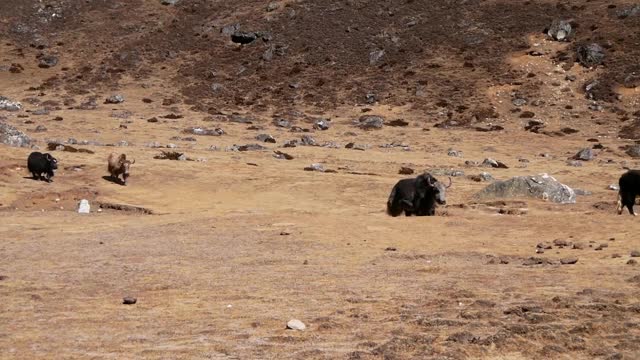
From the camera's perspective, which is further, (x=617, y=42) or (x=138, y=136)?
(x=617, y=42)

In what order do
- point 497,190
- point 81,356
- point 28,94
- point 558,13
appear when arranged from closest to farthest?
point 81,356 → point 497,190 → point 28,94 → point 558,13

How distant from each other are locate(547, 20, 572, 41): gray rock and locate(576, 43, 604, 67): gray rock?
→ 8.48 ft

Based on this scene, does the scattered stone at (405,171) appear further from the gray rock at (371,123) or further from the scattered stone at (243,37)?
the scattered stone at (243,37)

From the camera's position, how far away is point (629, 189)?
18016 mm

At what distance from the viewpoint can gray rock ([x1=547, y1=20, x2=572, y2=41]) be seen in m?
53.6

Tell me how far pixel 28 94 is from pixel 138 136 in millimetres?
18049

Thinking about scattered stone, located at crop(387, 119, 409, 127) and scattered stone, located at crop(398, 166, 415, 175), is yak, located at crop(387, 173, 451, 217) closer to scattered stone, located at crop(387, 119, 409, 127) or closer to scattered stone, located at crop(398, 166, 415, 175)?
scattered stone, located at crop(398, 166, 415, 175)

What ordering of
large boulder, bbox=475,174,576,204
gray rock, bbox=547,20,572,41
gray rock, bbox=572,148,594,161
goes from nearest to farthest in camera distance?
large boulder, bbox=475,174,576,204, gray rock, bbox=572,148,594,161, gray rock, bbox=547,20,572,41

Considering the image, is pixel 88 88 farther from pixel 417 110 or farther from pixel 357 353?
pixel 357 353

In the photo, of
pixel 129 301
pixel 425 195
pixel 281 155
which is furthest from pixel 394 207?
pixel 281 155

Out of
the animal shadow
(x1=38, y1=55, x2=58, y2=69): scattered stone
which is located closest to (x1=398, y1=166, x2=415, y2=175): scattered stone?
the animal shadow

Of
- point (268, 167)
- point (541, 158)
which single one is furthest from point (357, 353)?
point (541, 158)

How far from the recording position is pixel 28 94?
5112cm

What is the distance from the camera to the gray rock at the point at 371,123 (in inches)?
1698
